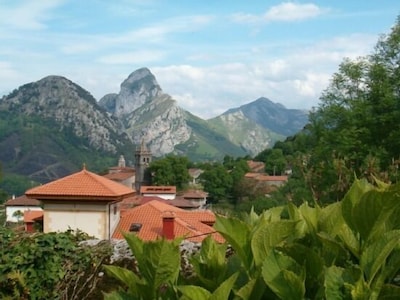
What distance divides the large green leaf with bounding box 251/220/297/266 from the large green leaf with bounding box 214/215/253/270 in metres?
0.08

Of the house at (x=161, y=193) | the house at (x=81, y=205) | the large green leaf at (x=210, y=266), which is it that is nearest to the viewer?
the large green leaf at (x=210, y=266)

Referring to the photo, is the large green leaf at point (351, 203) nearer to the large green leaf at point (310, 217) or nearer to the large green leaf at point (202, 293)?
the large green leaf at point (310, 217)

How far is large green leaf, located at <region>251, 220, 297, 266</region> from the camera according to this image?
1.47 meters

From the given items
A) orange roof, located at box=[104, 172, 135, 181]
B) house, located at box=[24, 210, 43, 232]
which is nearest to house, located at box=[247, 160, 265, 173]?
orange roof, located at box=[104, 172, 135, 181]

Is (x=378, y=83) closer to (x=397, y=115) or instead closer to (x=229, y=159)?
(x=397, y=115)

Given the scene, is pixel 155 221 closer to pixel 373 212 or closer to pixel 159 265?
pixel 159 265

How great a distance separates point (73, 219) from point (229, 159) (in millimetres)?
108972

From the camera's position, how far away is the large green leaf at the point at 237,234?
1562mm

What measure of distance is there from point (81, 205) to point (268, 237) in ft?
54.7

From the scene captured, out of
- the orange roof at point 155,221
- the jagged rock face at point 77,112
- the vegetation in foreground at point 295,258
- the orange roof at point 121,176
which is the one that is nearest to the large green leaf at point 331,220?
the vegetation in foreground at point 295,258

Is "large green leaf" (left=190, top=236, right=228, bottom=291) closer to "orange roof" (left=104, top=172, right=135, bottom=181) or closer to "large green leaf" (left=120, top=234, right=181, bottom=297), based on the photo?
"large green leaf" (left=120, top=234, right=181, bottom=297)

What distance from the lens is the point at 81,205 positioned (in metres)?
17.6

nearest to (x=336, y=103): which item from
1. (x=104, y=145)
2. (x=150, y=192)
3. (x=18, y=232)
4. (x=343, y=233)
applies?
(x=18, y=232)

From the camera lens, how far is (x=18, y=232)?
18.5 feet
